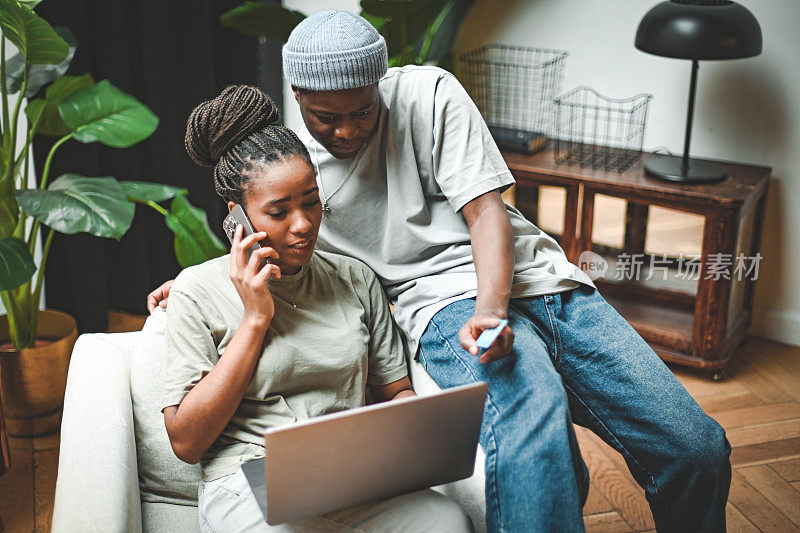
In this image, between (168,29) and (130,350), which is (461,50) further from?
(130,350)

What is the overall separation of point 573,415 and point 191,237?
1.10m

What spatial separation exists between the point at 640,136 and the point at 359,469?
1811mm

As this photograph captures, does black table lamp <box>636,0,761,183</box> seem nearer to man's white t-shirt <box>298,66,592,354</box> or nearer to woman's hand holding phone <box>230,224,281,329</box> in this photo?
man's white t-shirt <box>298,66,592,354</box>

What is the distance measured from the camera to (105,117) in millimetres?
2031

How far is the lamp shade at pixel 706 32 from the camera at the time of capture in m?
2.04

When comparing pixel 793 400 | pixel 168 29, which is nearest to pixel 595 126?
pixel 793 400

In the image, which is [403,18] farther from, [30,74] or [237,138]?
[237,138]

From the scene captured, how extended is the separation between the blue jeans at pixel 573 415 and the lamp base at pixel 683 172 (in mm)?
967

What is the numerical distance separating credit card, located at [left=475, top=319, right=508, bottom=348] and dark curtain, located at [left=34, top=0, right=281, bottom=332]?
1695 millimetres

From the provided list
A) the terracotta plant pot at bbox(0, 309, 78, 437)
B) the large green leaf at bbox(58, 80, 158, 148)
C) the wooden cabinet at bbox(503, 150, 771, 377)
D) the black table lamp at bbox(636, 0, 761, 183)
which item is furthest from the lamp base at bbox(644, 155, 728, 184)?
the terracotta plant pot at bbox(0, 309, 78, 437)

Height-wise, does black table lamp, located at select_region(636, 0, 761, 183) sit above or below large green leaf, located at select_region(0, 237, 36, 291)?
above

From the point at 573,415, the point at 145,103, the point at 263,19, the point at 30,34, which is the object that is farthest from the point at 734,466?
the point at 145,103

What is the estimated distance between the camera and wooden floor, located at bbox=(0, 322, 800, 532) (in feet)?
5.87

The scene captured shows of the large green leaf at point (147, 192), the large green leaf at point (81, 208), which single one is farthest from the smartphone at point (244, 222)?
the large green leaf at point (147, 192)
